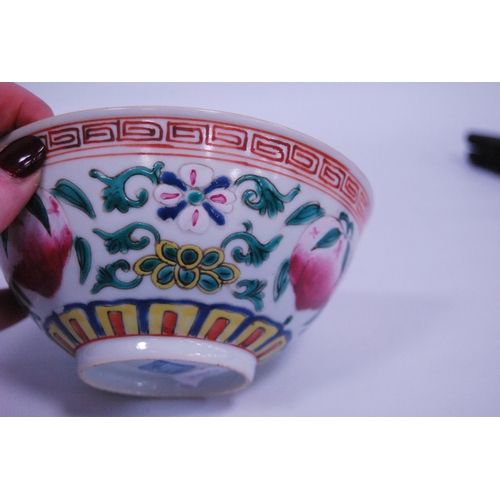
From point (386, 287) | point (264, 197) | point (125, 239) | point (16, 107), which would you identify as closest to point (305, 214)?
point (264, 197)

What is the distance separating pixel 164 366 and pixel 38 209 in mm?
187

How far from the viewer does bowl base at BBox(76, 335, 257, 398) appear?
0.46 meters

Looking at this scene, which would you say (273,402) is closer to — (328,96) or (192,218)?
(192,218)

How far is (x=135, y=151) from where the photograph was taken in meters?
0.41

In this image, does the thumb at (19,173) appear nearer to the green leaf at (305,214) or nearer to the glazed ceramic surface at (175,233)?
the glazed ceramic surface at (175,233)

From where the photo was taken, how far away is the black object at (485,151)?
0.87 meters

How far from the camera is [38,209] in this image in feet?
1.45

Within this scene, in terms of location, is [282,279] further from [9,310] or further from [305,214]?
[9,310]

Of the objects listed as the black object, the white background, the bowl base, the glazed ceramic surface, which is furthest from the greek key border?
the black object

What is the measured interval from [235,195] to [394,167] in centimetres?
55

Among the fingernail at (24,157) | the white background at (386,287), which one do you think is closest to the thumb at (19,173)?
the fingernail at (24,157)

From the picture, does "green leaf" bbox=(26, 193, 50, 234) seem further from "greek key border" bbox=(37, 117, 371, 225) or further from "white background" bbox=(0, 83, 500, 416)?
"white background" bbox=(0, 83, 500, 416)

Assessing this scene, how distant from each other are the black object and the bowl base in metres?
0.59

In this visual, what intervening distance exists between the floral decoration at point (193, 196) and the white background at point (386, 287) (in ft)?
1.05
